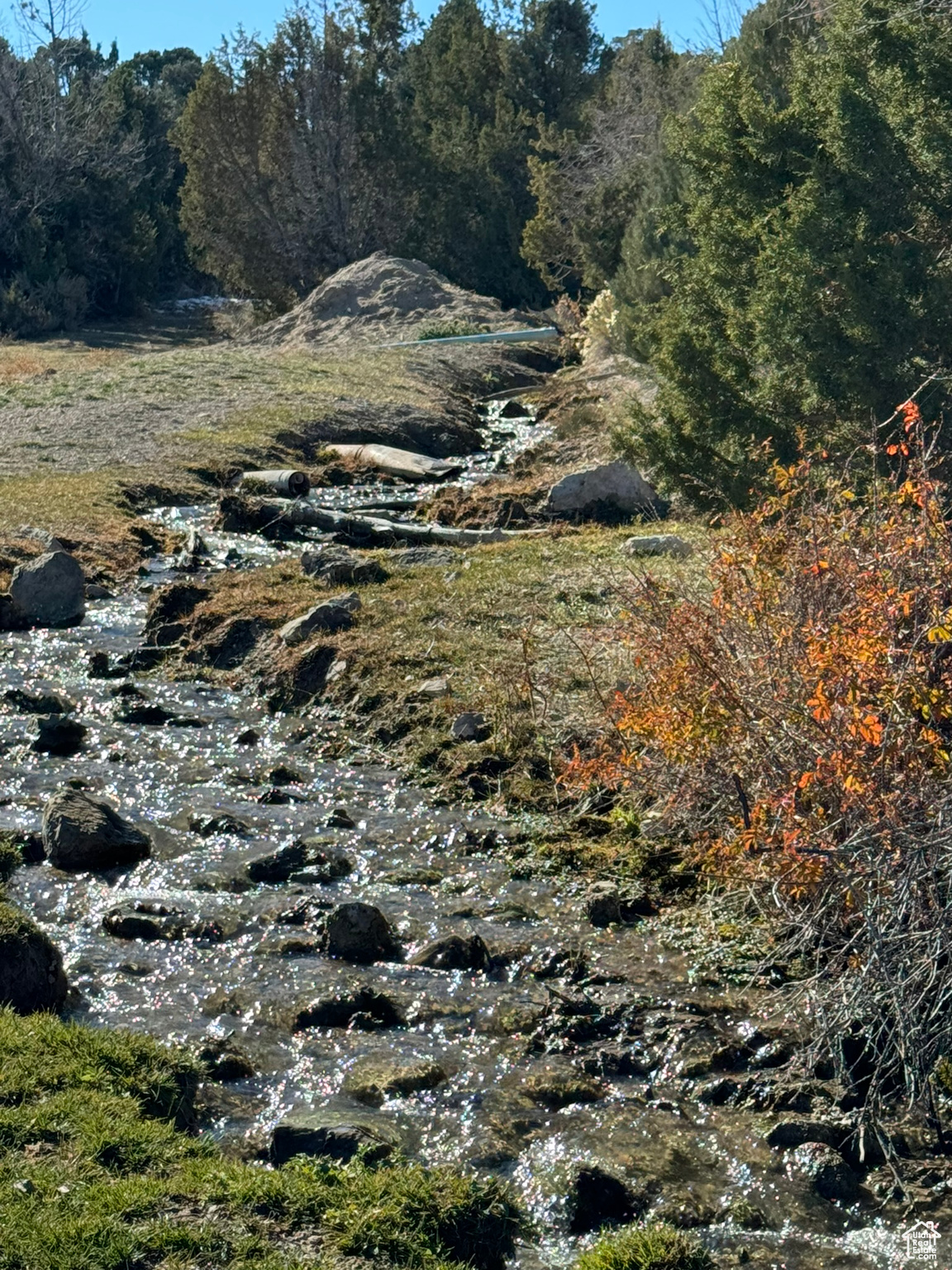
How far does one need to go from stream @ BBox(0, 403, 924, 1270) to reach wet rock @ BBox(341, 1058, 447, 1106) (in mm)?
16

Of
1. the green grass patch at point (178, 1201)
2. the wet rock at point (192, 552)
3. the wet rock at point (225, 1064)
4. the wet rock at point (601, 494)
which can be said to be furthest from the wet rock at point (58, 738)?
the wet rock at point (601, 494)

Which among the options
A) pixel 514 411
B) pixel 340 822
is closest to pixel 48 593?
pixel 340 822

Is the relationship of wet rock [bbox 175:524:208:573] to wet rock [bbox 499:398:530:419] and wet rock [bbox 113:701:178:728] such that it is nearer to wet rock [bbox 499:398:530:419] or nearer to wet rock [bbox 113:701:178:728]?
wet rock [bbox 113:701:178:728]

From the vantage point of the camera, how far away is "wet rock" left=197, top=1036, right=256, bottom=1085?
4.96 metres

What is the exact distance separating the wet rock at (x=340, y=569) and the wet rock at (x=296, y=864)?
4652mm

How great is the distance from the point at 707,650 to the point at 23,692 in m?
5.18

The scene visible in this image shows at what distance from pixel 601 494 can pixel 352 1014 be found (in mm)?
9526

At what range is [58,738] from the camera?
855cm

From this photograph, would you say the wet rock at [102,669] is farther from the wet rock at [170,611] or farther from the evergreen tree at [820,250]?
the evergreen tree at [820,250]

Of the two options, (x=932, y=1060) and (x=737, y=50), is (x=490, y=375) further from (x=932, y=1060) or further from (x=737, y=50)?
(x=932, y=1060)

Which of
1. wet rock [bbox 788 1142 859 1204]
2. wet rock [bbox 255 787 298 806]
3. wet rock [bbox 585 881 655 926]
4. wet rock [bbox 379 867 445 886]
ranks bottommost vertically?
wet rock [bbox 788 1142 859 1204]

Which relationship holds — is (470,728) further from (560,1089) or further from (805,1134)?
(805,1134)

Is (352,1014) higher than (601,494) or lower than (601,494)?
lower

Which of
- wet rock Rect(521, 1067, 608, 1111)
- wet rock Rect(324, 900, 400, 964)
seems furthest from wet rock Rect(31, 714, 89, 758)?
→ wet rock Rect(521, 1067, 608, 1111)
